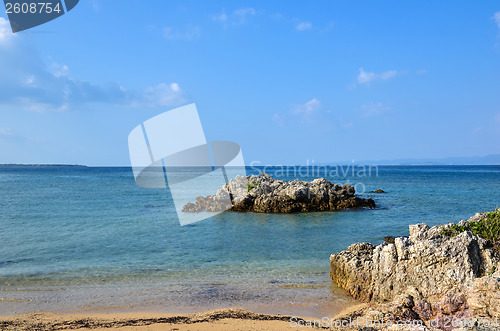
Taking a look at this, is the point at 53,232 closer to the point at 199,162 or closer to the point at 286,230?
the point at 199,162

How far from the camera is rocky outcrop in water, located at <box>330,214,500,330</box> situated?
5.62 meters

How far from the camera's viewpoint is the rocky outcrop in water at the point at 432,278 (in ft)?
18.4

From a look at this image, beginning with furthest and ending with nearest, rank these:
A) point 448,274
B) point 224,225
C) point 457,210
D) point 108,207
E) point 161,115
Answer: point 108,207 → point 457,210 → point 224,225 → point 161,115 → point 448,274

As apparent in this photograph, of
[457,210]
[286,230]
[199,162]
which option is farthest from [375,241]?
[457,210]

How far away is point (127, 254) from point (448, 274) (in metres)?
9.22

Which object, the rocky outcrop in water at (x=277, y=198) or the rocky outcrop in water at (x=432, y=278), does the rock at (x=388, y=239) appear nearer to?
the rocky outcrop in water at (x=432, y=278)

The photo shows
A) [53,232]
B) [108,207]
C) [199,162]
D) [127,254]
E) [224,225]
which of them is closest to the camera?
[127,254]

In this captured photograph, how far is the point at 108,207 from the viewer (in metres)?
24.0

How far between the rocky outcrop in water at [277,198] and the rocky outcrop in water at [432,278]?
13859 mm

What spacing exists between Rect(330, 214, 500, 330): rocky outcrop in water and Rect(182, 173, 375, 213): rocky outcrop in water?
13.9 meters

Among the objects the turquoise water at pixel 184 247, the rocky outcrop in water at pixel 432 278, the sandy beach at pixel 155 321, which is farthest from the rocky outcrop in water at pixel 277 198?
the sandy beach at pixel 155 321

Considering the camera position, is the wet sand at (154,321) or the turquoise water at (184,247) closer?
the wet sand at (154,321)

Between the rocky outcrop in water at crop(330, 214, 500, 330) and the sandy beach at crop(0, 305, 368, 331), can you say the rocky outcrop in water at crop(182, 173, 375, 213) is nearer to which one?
the rocky outcrop in water at crop(330, 214, 500, 330)

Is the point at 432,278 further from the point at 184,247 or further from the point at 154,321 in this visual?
the point at 184,247
